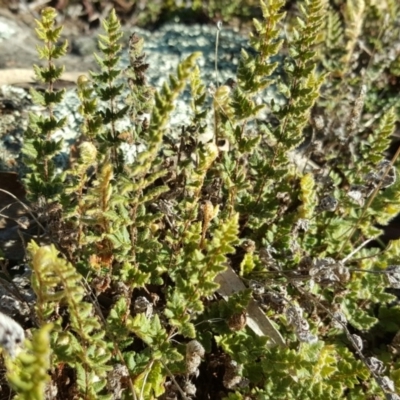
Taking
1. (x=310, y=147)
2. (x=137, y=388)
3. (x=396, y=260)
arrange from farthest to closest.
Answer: (x=310, y=147) < (x=396, y=260) < (x=137, y=388)

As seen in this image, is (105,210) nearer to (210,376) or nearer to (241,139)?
(241,139)

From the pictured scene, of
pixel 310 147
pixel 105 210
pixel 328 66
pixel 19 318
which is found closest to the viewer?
pixel 105 210

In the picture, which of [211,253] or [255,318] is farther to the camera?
[255,318]

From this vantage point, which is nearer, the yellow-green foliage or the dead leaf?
the yellow-green foliage

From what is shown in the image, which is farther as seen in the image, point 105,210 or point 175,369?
point 175,369

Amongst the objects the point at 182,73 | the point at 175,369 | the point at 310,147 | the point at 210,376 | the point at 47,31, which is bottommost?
the point at 210,376

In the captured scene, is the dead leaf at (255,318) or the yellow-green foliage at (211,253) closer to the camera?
the yellow-green foliage at (211,253)

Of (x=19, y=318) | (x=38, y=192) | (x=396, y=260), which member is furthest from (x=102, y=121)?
(x=396, y=260)

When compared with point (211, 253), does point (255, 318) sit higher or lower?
lower
